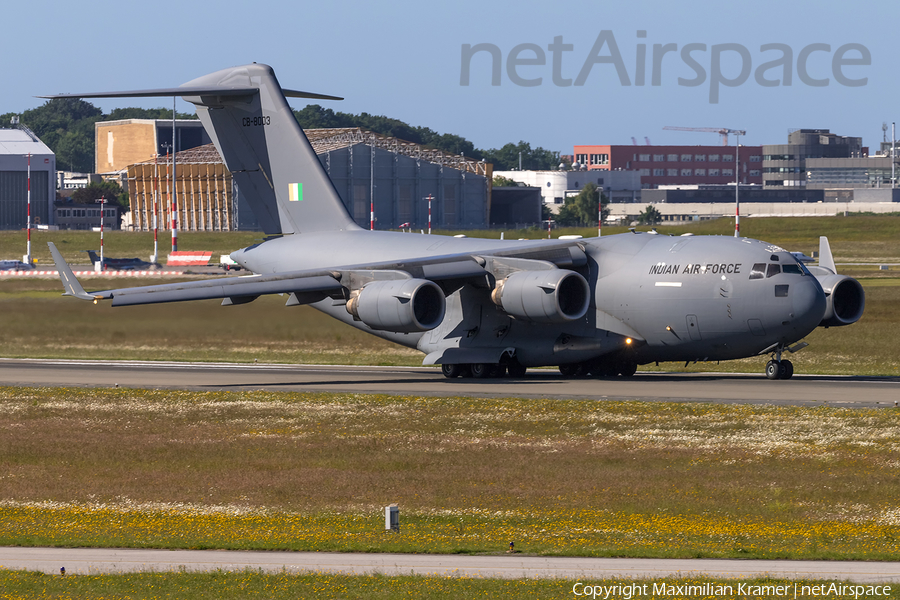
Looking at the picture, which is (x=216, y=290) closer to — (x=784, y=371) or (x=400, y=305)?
(x=400, y=305)

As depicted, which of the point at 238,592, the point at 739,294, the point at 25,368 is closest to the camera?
the point at 238,592

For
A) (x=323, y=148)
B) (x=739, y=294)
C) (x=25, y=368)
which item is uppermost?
(x=323, y=148)

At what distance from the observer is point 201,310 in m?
36.4

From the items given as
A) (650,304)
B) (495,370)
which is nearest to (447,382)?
(495,370)

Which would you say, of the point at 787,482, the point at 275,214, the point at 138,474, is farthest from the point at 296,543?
the point at 275,214

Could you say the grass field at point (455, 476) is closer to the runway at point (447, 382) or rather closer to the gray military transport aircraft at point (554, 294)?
the runway at point (447, 382)

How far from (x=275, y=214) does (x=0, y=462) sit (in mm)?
17654

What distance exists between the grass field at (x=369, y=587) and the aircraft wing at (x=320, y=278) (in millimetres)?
18937

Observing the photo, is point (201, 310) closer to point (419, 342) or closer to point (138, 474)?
point (419, 342)

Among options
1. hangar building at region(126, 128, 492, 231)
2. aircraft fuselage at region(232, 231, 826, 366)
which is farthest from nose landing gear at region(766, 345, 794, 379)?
hangar building at region(126, 128, 492, 231)

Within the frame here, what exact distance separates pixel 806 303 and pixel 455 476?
1318cm

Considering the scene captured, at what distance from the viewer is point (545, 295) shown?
30.5 meters

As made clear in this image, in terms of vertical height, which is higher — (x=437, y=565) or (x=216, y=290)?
(x=216, y=290)

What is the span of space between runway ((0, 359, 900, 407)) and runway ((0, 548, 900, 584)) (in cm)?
1420
